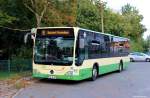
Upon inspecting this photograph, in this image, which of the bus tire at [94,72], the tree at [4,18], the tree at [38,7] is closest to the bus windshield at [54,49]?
the bus tire at [94,72]

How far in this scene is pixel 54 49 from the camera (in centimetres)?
1977

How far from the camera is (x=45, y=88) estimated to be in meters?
18.0

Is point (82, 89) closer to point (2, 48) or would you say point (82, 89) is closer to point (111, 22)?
point (2, 48)

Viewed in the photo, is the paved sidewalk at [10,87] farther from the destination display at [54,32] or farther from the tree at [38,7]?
the tree at [38,7]

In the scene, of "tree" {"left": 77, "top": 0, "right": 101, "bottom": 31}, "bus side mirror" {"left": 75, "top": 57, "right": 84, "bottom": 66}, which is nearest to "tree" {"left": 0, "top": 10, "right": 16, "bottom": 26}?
"bus side mirror" {"left": 75, "top": 57, "right": 84, "bottom": 66}

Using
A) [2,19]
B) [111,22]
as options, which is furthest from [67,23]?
[111,22]

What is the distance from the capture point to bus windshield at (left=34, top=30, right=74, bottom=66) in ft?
63.7

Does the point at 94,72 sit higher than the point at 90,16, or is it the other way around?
the point at 90,16

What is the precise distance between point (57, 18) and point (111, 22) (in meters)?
33.0

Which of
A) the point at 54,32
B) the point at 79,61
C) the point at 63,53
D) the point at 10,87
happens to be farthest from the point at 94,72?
the point at 10,87

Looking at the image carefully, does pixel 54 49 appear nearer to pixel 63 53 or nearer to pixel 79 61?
pixel 63 53

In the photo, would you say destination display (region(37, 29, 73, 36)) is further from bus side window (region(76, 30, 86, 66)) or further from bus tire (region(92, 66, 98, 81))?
bus tire (region(92, 66, 98, 81))

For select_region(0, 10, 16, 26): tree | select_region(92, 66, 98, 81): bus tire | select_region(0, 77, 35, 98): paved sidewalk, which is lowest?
select_region(0, 77, 35, 98): paved sidewalk

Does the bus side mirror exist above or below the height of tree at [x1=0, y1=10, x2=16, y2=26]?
below
